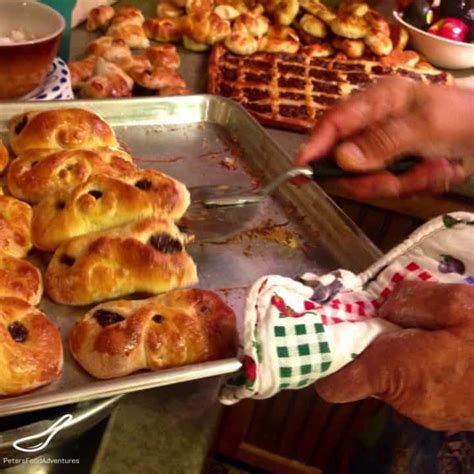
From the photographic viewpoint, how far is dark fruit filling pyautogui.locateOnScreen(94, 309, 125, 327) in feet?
2.75

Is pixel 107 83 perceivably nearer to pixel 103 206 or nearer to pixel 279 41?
pixel 103 206

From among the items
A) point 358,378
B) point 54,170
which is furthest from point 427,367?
point 54,170

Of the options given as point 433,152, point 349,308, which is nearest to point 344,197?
point 433,152

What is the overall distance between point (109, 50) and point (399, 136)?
39.1 inches

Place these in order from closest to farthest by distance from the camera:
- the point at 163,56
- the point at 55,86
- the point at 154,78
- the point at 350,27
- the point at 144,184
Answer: the point at 144,184, the point at 55,86, the point at 154,78, the point at 163,56, the point at 350,27

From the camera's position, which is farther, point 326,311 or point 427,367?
point 326,311

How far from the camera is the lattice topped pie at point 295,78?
5.17 feet

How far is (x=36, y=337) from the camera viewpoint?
79 cm

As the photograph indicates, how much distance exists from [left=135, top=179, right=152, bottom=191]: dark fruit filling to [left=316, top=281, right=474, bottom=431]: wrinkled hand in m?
0.46

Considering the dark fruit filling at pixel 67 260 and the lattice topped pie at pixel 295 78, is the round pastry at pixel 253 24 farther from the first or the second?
the dark fruit filling at pixel 67 260

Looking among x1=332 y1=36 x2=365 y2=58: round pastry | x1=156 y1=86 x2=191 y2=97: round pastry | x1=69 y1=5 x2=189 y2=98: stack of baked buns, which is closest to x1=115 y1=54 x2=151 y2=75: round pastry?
x1=69 y1=5 x2=189 y2=98: stack of baked buns

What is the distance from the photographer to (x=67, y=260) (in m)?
0.94

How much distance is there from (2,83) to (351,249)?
700 millimetres

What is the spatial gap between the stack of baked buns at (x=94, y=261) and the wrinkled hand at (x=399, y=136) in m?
0.26
